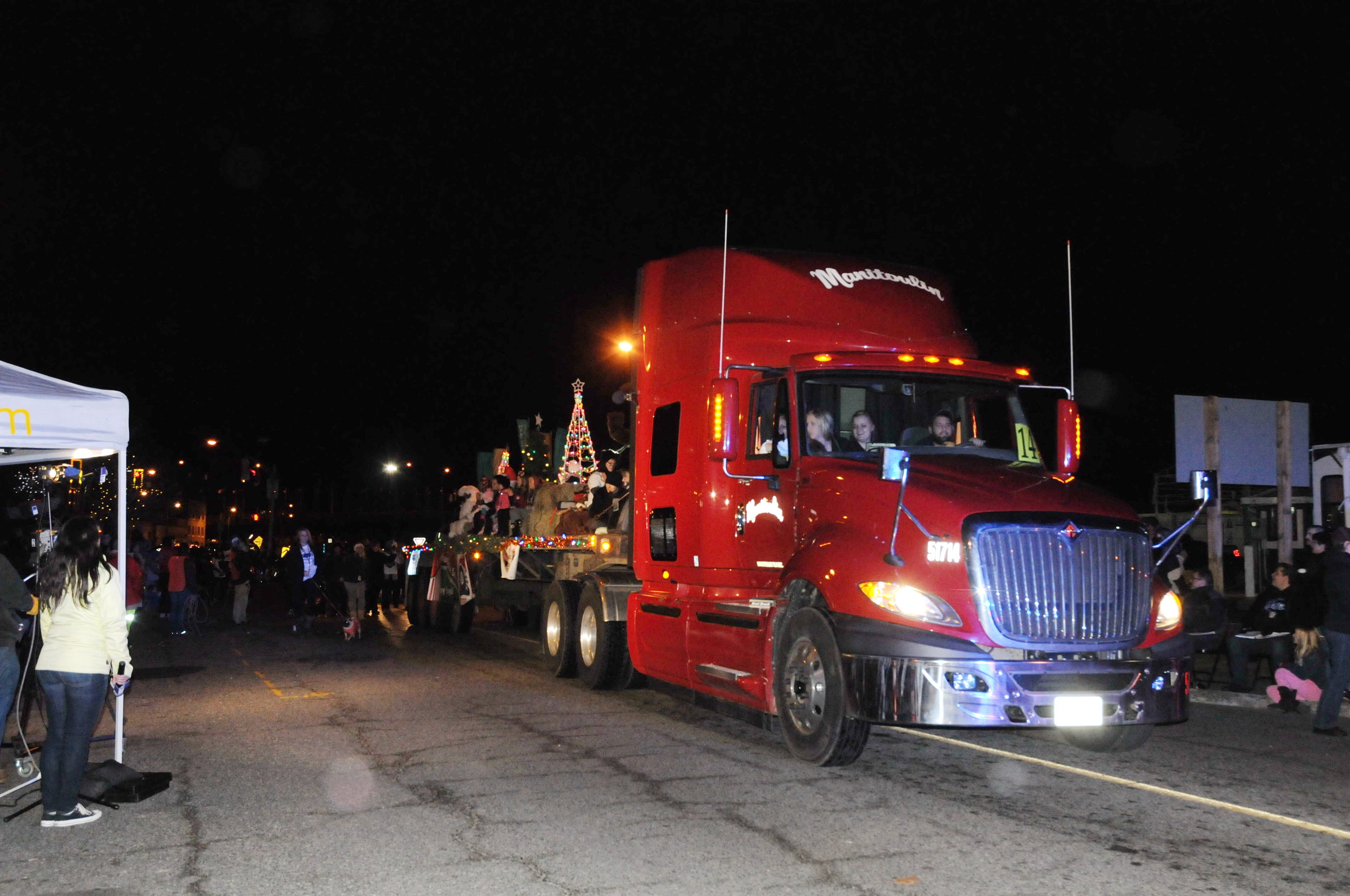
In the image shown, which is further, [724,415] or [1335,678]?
[1335,678]

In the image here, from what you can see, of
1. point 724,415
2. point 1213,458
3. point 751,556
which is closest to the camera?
point 724,415

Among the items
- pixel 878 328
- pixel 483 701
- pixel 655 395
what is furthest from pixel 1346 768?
pixel 483 701

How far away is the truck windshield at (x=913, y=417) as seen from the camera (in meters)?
8.52

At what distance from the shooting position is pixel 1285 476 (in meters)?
15.8

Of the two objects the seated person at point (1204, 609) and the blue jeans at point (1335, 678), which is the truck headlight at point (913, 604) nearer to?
the blue jeans at point (1335, 678)

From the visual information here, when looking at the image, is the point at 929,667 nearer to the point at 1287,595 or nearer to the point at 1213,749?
the point at 1213,749

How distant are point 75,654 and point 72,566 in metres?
0.49

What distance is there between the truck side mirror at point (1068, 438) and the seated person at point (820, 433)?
169 cm

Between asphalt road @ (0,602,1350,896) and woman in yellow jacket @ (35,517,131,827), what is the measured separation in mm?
263

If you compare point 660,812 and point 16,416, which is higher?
point 16,416

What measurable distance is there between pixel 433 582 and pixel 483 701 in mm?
10518

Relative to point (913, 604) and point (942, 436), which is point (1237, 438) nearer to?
point (942, 436)

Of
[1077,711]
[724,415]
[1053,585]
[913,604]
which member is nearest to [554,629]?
[724,415]

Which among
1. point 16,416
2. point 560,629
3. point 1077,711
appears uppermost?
point 16,416
